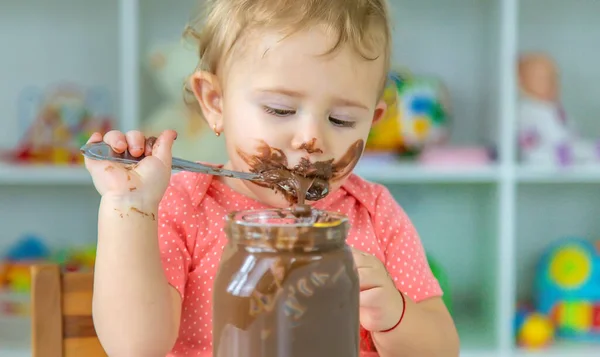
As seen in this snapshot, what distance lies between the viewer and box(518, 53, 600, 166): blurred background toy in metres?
2.00

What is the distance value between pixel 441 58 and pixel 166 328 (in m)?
1.76

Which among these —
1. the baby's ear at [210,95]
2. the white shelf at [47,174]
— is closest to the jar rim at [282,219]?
the baby's ear at [210,95]

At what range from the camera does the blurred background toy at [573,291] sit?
80.0 inches

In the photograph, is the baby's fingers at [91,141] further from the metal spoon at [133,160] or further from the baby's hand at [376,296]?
the baby's hand at [376,296]

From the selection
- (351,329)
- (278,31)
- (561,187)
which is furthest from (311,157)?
(561,187)

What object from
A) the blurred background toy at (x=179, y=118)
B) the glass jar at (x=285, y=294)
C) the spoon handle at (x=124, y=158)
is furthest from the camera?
the blurred background toy at (x=179, y=118)

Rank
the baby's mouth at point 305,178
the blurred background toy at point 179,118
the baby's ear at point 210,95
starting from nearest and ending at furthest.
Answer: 1. the baby's mouth at point 305,178
2. the baby's ear at point 210,95
3. the blurred background toy at point 179,118

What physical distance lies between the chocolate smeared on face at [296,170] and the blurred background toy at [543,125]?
134 centimetres

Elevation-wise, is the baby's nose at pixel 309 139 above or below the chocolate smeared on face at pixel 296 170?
above

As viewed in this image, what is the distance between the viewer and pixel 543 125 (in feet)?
6.63

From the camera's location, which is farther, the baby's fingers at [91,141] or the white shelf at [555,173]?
the white shelf at [555,173]

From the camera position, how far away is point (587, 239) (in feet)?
7.64

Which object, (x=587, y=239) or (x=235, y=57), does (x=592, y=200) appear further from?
(x=235, y=57)

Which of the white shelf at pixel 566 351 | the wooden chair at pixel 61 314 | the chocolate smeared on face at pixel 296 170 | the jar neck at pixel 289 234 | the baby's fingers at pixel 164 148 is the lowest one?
the white shelf at pixel 566 351
